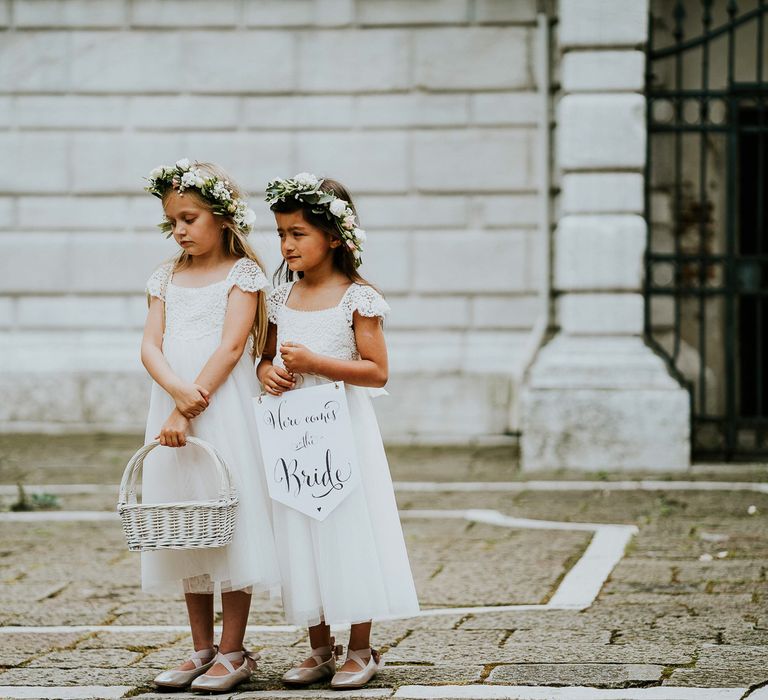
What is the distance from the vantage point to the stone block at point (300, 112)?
11312 mm

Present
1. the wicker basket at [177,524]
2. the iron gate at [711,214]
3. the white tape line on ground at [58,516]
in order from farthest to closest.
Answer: the iron gate at [711,214]
the white tape line on ground at [58,516]
the wicker basket at [177,524]

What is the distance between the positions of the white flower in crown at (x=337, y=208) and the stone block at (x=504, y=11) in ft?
23.4

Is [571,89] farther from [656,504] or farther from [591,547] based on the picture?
[591,547]

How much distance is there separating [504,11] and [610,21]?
5.32 feet

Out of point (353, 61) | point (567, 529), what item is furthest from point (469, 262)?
point (567, 529)

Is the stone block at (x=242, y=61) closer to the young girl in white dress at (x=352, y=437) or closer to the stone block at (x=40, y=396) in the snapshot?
the stone block at (x=40, y=396)

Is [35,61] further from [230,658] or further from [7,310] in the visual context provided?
[230,658]

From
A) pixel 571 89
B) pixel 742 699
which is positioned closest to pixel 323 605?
pixel 742 699

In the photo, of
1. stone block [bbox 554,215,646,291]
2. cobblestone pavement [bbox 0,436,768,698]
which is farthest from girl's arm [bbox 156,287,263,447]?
stone block [bbox 554,215,646,291]

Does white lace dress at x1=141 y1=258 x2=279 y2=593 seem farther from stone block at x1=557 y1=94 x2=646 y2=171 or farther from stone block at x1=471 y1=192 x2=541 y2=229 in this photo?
stone block at x1=471 y1=192 x2=541 y2=229

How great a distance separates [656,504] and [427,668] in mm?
3912

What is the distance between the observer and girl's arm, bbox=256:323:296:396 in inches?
175

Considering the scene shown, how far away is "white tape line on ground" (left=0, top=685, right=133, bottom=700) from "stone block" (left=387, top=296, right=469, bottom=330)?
278 inches

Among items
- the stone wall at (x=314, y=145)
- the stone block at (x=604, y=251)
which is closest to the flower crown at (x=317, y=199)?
the stone block at (x=604, y=251)
